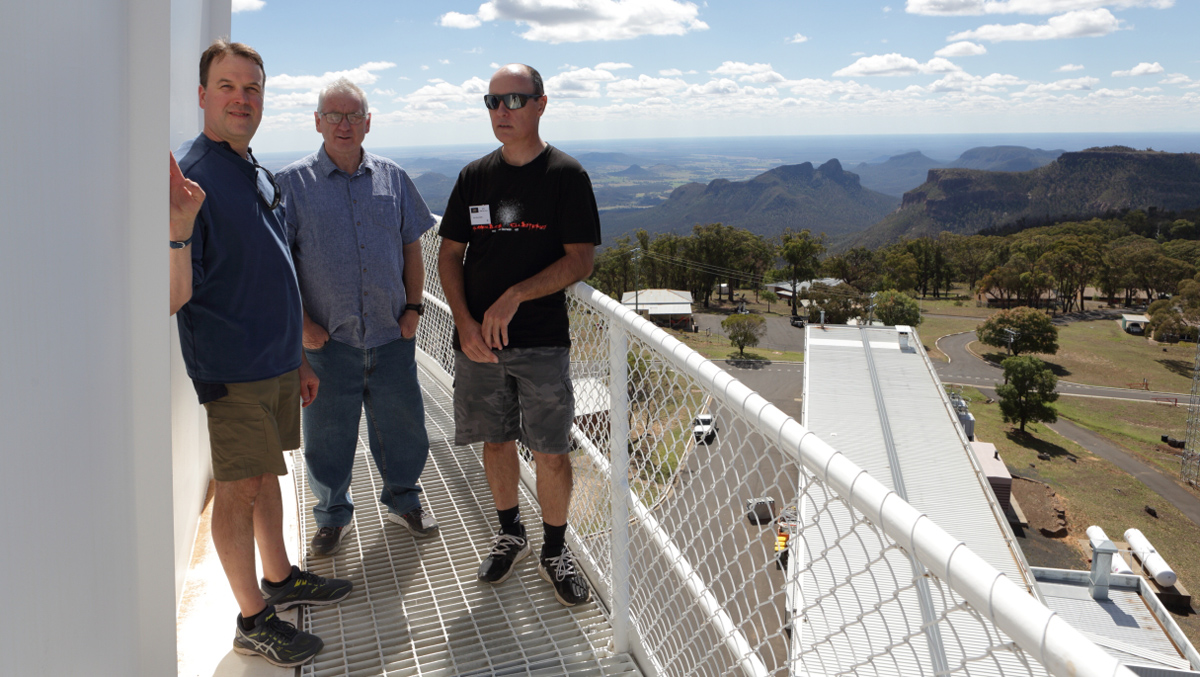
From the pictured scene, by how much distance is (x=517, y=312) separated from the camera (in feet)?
7.69

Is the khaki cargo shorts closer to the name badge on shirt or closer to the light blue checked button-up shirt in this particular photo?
the light blue checked button-up shirt

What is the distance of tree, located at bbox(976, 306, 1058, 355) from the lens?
46.9 metres

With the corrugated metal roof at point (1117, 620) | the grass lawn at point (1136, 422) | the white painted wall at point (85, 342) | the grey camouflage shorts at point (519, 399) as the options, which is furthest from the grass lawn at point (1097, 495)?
the white painted wall at point (85, 342)

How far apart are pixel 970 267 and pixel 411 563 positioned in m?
75.7

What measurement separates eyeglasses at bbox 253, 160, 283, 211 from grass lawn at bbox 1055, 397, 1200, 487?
4124 cm

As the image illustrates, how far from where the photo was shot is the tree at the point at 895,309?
49719 millimetres

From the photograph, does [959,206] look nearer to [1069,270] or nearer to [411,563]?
[1069,270]

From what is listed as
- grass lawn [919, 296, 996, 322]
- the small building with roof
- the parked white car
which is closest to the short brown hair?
the parked white car

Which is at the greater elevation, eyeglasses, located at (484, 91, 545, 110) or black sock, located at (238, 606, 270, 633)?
eyeglasses, located at (484, 91, 545, 110)

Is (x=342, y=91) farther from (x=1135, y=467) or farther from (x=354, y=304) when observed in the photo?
(x=1135, y=467)

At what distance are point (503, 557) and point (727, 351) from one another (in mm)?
47677

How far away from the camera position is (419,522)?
2771 millimetres

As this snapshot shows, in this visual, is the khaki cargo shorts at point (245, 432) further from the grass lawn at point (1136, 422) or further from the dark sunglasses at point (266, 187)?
the grass lawn at point (1136, 422)

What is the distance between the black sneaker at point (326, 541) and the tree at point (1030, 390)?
124ft
